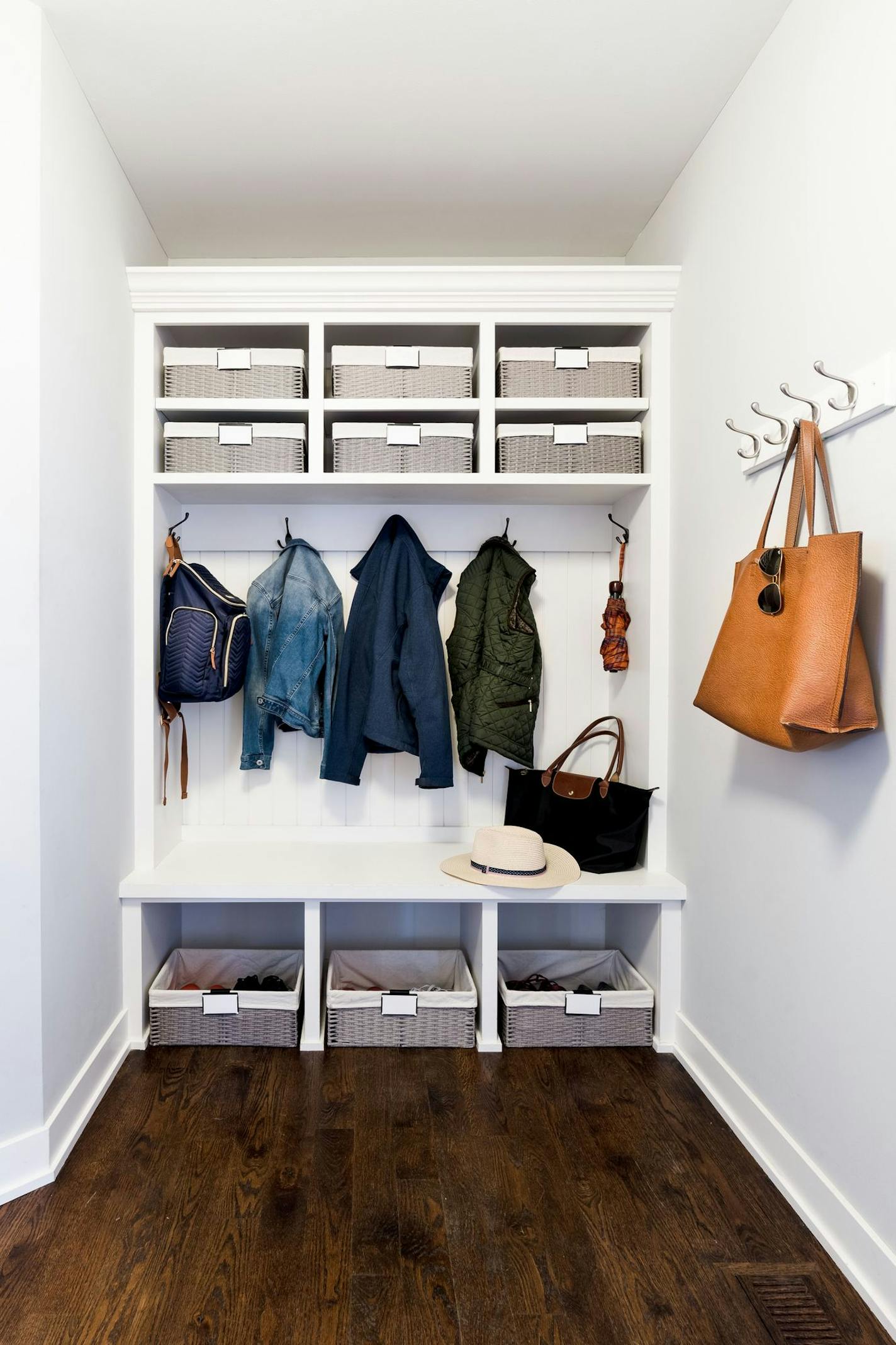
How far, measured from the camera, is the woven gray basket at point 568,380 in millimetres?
2488

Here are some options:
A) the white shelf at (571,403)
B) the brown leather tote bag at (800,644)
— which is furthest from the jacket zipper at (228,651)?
the brown leather tote bag at (800,644)

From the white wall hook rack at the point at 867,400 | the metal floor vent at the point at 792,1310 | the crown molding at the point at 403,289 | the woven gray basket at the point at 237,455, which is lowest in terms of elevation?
the metal floor vent at the point at 792,1310

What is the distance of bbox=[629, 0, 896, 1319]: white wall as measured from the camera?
1437 millimetres

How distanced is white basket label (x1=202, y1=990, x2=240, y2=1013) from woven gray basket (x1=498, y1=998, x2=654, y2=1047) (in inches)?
31.6

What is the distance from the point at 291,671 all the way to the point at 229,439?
0.75 metres

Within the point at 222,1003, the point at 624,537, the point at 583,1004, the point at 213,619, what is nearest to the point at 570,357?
the point at 624,537

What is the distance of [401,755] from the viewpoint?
9.61 feet

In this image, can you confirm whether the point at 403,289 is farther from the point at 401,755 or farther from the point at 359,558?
the point at 401,755

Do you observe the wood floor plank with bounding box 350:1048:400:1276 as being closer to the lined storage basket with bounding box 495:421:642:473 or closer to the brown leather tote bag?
the brown leather tote bag

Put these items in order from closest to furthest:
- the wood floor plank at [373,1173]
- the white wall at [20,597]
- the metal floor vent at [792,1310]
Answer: the metal floor vent at [792,1310] < the wood floor plank at [373,1173] < the white wall at [20,597]

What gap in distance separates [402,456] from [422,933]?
1691 millimetres

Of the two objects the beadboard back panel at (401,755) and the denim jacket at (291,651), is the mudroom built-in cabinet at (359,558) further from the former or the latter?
the denim jacket at (291,651)

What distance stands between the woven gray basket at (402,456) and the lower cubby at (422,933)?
1.30 meters

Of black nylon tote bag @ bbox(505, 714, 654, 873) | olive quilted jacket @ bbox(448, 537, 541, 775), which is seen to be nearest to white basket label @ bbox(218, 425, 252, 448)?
olive quilted jacket @ bbox(448, 537, 541, 775)
